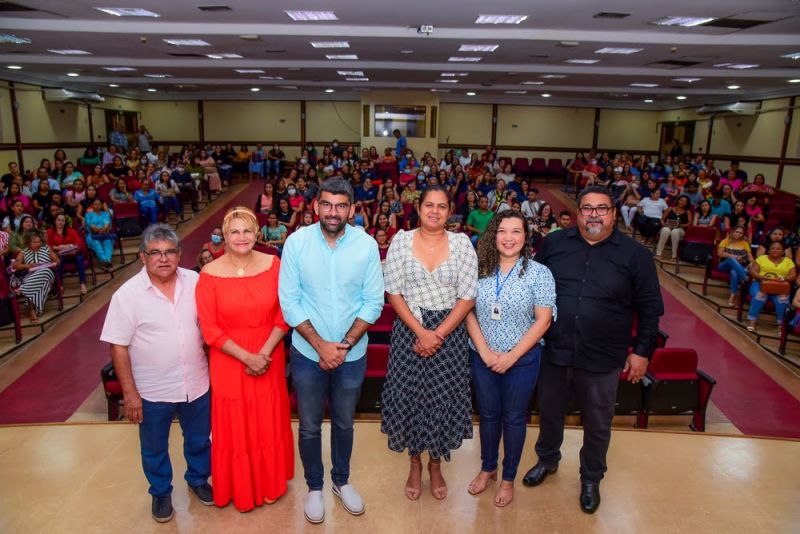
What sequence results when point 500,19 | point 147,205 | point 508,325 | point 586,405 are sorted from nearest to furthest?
point 508,325, point 586,405, point 500,19, point 147,205

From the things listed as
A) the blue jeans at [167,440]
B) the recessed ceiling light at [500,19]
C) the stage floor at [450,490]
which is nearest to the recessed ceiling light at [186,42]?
the recessed ceiling light at [500,19]

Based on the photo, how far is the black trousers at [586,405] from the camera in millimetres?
2600

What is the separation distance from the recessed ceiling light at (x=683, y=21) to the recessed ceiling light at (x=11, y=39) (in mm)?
8696

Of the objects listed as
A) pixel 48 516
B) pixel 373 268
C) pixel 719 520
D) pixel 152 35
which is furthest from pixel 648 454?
pixel 152 35

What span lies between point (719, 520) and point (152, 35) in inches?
351

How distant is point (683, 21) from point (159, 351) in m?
7.21

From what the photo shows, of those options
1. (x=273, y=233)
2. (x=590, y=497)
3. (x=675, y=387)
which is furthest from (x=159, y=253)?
(x=273, y=233)

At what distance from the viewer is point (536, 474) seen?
285 centimetres

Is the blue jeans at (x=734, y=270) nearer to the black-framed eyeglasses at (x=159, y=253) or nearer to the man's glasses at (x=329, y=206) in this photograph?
the man's glasses at (x=329, y=206)

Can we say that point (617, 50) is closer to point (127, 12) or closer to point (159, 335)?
point (127, 12)

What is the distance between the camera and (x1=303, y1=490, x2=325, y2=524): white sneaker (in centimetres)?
251

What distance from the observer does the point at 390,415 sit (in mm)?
2645

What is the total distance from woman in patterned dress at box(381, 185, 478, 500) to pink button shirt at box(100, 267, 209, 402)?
0.87m

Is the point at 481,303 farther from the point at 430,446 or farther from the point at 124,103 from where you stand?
the point at 124,103
